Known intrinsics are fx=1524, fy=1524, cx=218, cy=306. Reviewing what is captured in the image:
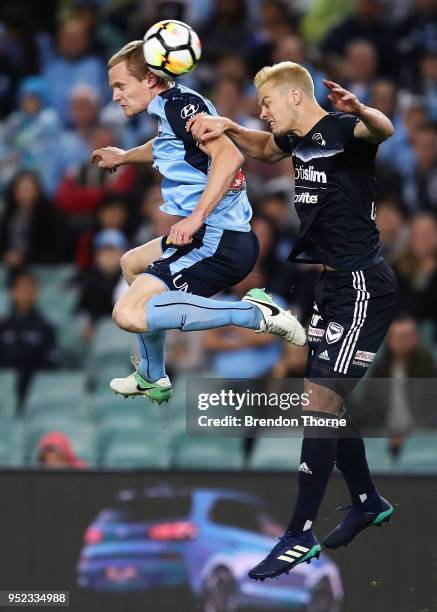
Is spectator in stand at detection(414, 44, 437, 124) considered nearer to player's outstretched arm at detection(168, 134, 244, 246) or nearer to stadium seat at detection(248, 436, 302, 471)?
stadium seat at detection(248, 436, 302, 471)

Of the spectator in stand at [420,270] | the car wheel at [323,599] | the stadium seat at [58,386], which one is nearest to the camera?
the car wheel at [323,599]

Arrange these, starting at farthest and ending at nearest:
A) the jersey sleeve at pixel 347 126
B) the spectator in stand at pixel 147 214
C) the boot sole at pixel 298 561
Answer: the spectator in stand at pixel 147 214 < the boot sole at pixel 298 561 < the jersey sleeve at pixel 347 126

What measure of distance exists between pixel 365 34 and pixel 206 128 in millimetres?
7369

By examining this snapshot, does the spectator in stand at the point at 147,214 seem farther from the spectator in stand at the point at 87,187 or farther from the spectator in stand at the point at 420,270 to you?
the spectator in stand at the point at 420,270

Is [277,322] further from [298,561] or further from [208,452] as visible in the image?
[208,452]

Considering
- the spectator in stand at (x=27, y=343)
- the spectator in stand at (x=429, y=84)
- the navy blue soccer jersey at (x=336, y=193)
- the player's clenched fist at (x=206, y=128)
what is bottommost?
the spectator in stand at (x=27, y=343)

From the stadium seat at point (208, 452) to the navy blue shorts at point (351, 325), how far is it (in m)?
3.25

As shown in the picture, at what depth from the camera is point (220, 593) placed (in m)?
10.2

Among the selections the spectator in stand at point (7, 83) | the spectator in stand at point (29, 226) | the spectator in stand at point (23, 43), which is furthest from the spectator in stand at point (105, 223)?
the spectator in stand at point (23, 43)

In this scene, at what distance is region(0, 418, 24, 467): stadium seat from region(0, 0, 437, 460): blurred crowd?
0.86 m

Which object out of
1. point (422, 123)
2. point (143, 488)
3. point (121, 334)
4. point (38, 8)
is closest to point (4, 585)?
point (143, 488)

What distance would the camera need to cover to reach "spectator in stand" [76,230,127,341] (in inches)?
501

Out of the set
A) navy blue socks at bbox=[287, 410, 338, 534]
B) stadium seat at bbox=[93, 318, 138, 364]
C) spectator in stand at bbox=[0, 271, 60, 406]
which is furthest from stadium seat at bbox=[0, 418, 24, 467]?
navy blue socks at bbox=[287, 410, 338, 534]

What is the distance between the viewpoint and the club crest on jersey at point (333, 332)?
26.4 feet
